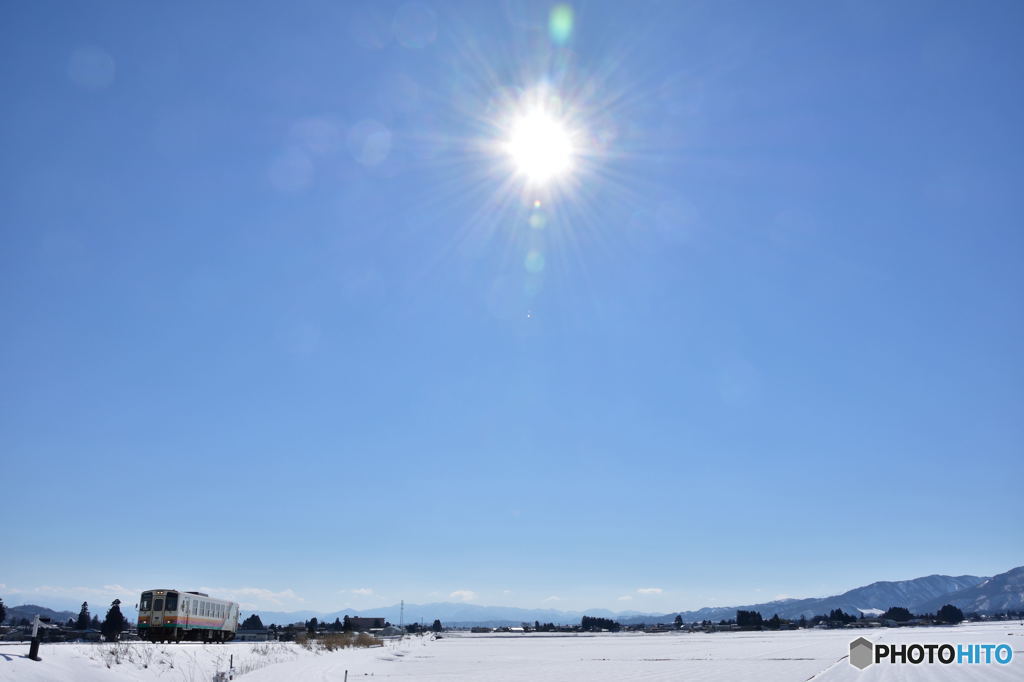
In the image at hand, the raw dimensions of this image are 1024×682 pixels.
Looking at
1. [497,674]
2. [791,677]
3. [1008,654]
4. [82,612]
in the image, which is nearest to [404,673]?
[497,674]

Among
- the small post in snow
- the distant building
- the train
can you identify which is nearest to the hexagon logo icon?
the small post in snow

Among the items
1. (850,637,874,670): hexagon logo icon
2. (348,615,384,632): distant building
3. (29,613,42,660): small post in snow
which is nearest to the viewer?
(29,613,42,660): small post in snow

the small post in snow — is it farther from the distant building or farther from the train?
the distant building

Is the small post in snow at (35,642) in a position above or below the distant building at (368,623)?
above

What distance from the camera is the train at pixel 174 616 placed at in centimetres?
4972

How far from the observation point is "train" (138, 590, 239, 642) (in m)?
49.7

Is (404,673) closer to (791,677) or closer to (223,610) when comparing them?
(791,677)

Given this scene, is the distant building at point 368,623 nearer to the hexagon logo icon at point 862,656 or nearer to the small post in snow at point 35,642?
the hexagon logo icon at point 862,656

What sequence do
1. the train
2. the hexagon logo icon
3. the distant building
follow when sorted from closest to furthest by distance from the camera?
the hexagon logo icon, the train, the distant building

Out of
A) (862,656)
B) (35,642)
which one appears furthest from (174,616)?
(862,656)

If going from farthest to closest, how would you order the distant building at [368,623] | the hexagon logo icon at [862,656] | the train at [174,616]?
the distant building at [368,623] < the train at [174,616] < the hexagon logo icon at [862,656]

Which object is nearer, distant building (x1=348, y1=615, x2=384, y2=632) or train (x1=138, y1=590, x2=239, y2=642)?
train (x1=138, y1=590, x2=239, y2=642)

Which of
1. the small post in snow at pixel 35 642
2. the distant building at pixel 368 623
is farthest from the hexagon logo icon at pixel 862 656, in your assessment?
the distant building at pixel 368 623

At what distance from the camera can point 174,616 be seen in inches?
1981
